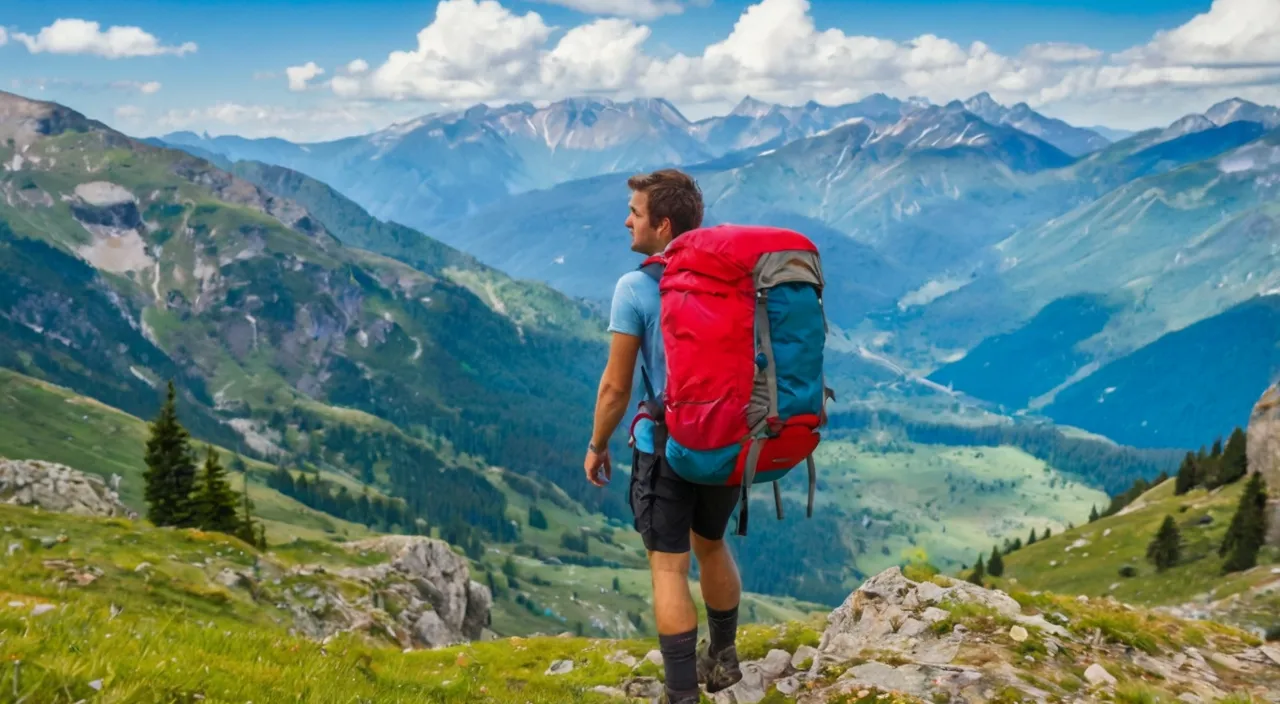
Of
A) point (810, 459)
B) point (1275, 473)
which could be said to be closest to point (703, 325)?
point (810, 459)

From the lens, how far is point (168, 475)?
57.0 m

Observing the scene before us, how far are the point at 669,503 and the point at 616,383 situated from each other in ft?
4.94

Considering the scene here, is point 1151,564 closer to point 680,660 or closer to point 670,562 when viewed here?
point 680,660

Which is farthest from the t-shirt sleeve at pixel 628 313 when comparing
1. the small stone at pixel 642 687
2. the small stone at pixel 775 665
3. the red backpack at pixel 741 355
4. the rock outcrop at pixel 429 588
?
the rock outcrop at pixel 429 588

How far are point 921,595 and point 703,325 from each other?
9460 mm

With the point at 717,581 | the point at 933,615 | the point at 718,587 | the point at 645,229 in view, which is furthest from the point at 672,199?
the point at 933,615

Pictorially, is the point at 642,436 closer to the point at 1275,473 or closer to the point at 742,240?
the point at 742,240

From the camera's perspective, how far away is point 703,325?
345 inches

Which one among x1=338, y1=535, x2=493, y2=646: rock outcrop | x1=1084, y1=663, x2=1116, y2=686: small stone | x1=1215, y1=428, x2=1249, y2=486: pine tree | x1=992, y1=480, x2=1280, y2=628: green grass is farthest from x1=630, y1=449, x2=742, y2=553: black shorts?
x1=1215, y1=428, x2=1249, y2=486: pine tree

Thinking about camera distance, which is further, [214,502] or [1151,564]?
[1151,564]

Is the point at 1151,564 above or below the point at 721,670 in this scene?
below

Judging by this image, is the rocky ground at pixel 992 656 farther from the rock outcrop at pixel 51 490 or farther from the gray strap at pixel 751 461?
the rock outcrop at pixel 51 490

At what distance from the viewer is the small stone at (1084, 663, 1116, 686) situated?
38.2ft

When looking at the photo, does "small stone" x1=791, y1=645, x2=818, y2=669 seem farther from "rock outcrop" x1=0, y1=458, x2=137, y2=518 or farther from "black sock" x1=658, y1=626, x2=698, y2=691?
"rock outcrop" x1=0, y1=458, x2=137, y2=518
